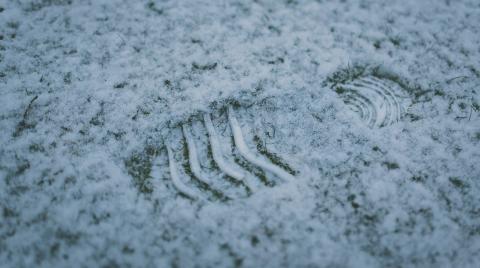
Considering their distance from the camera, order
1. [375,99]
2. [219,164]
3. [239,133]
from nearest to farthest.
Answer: [219,164] < [239,133] < [375,99]

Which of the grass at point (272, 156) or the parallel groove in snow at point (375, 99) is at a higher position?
the parallel groove in snow at point (375, 99)

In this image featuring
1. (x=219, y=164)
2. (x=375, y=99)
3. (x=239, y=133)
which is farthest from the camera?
(x=375, y=99)

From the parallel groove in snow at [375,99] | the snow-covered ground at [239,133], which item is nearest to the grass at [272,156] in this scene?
the snow-covered ground at [239,133]

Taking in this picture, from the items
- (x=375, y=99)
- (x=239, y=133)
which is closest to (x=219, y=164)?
(x=239, y=133)

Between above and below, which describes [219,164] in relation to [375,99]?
below

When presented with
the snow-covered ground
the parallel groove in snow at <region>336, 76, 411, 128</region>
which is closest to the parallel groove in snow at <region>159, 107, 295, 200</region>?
the snow-covered ground

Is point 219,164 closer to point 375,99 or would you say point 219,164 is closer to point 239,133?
point 239,133

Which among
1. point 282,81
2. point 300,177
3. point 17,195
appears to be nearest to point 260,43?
point 282,81

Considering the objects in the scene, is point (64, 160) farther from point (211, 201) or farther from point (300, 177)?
point (300, 177)

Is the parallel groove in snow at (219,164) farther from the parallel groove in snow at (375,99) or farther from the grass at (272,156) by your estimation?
the parallel groove in snow at (375,99)

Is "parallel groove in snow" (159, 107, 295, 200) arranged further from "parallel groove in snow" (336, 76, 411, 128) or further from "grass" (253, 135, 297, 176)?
"parallel groove in snow" (336, 76, 411, 128)
